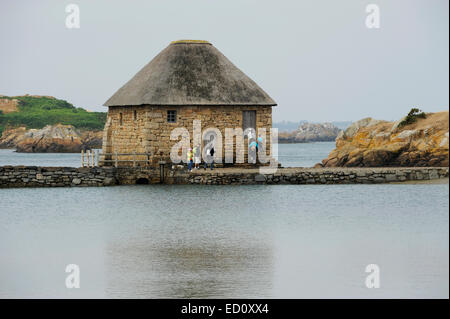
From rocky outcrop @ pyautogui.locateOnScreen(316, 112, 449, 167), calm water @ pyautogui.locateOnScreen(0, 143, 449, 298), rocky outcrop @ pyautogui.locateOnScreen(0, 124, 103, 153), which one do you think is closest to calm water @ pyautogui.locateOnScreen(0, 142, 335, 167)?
rocky outcrop @ pyautogui.locateOnScreen(0, 124, 103, 153)

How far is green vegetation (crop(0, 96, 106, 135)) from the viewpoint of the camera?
11525 centimetres

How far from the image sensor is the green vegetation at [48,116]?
11525cm

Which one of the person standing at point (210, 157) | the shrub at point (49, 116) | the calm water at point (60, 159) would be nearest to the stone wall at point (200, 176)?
the person standing at point (210, 157)

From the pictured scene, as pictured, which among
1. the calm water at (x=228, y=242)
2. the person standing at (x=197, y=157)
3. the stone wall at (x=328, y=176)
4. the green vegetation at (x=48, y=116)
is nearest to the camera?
the calm water at (x=228, y=242)

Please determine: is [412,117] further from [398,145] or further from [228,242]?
[228,242]

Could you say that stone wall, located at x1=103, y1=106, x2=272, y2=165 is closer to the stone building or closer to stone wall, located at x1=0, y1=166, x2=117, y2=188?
the stone building

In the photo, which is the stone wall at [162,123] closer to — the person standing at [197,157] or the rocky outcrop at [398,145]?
the person standing at [197,157]

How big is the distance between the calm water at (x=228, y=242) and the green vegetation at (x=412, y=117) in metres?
10.6

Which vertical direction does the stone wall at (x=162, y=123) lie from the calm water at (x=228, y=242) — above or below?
above

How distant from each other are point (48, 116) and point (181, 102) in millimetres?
90736

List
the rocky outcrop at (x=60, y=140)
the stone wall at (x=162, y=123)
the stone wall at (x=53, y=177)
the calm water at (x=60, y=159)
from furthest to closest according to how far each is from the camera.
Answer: the rocky outcrop at (x=60, y=140)
the calm water at (x=60, y=159)
the stone wall at (x=162, y=123)
the stone wall at (x=53, y=177)

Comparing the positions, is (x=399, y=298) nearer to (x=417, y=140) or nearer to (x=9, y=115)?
(x=417, y=140)

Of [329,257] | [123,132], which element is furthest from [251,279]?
[123,132]
